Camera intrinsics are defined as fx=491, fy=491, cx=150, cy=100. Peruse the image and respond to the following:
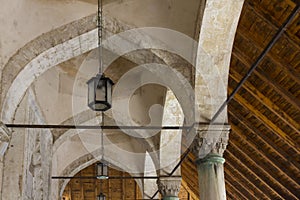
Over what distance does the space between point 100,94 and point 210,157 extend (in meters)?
1.63

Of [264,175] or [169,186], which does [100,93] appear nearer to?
[169,186]

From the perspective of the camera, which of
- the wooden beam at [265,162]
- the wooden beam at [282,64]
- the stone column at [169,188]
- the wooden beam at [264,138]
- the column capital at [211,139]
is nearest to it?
Answer: the column capital at [211,139]

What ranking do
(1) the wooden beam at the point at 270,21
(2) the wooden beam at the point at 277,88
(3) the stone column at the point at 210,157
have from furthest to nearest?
1. (2) the wooden beam at the point at 277,88
2. (1) the wooden beam at the point at 270,21
3. (3) the stone column at the point at 210,157

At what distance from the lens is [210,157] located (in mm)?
5566

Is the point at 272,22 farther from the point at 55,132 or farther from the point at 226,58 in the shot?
the point at 55,132

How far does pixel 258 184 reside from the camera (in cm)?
1012

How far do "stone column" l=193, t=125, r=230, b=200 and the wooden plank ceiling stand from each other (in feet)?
4.39

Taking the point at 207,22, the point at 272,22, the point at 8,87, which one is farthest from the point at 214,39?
the point at 8,87

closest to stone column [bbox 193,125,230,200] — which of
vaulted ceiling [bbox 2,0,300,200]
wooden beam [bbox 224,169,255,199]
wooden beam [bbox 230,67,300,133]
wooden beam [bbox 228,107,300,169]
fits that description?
vaulted ceiling [bbox 2,0,300,200]

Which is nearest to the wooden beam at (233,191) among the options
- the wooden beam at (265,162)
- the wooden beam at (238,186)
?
the wooden beam at (238,186)

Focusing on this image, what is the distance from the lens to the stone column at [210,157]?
5.47 meters

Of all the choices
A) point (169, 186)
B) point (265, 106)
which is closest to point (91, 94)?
point (265, 106)

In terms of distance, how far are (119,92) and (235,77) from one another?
A: 2.56m

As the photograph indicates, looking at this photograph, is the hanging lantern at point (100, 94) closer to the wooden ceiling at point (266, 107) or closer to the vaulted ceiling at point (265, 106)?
the vaulted ceiling at point (265, 106)
